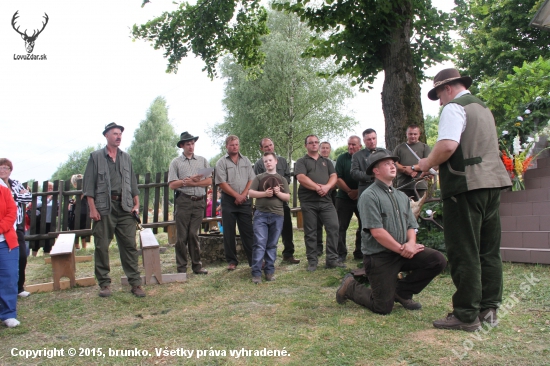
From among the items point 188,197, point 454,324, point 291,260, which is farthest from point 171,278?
point 454,324

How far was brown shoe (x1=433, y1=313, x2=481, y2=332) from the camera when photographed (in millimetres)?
3797

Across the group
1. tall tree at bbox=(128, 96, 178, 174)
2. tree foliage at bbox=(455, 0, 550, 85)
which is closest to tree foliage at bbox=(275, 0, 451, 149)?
tree foliage at bbox=(455, 0, 550, 85)

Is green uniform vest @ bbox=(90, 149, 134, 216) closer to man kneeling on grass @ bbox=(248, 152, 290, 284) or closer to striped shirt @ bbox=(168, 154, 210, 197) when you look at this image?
striped shirt @ bbox=(168, 154, 210, 197)

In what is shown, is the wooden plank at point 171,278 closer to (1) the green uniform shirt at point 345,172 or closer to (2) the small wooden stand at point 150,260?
(2) the small wooden stand at point 150,260

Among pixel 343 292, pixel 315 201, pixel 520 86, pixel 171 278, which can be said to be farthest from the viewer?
pixel 520 86

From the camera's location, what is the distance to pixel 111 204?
5984 mm

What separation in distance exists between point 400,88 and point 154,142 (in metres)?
43.3

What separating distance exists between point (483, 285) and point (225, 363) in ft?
7.46

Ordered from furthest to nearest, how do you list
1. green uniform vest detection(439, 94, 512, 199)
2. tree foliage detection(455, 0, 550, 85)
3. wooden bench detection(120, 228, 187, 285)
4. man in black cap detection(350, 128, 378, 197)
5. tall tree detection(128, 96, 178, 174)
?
tall tree detection(128, 96, 178, 174) < tree foliage detection(455, 0, 550, 85) < man in black cap detection(350, 128, 378, 197) < wooden bench detection(120, 228, 187, 285) < green uniform vest detection(439, 94, 512, 199)

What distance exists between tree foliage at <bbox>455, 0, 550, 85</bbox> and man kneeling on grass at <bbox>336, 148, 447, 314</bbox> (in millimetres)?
16547

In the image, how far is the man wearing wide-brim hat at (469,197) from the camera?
12.3ft

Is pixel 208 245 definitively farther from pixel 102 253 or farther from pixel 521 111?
pixel 521 111

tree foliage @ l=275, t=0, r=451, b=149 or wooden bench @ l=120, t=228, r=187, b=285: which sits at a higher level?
tree foliage @ l=275, t=0, r=451, b=149

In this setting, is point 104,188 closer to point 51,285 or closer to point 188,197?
point 188,197
